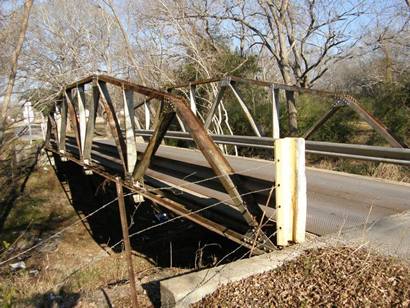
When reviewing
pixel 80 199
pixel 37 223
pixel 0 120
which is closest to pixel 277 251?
pixel 0 120

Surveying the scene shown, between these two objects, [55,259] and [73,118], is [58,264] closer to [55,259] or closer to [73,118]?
[55,259]

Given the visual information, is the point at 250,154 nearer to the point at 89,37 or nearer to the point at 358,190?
the point at 358,190

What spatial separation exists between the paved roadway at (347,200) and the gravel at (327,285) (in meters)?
0.78

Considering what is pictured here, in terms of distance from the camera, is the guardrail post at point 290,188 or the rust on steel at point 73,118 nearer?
the guardrail post at point 290,188

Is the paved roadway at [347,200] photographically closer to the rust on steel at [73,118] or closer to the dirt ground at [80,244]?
the dirt ground at [80,244]

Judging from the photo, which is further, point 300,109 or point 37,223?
point 300,109

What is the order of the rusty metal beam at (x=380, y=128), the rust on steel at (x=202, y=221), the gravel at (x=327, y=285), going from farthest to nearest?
the rusty metal beam at (x=380, y=128) → the rust on steel at (x=202, y=221) → the gravel at (x=327, y=285)

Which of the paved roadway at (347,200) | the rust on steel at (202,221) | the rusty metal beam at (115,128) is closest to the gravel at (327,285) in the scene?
the rust on steel at (202,221)

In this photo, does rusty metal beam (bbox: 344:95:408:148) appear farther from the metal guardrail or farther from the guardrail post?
the guardrail post

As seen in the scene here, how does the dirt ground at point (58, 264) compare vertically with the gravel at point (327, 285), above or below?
below

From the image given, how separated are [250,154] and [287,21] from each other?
19.8ft

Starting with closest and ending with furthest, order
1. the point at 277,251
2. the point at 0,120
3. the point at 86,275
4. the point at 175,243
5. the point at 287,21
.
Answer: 1. the point at 277,251
2. the point at 86,275
3. the point at 0,120
4. the point at 175,243
5. the point at 287,21

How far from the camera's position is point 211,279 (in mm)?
2840

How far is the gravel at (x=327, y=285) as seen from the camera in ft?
8.44
